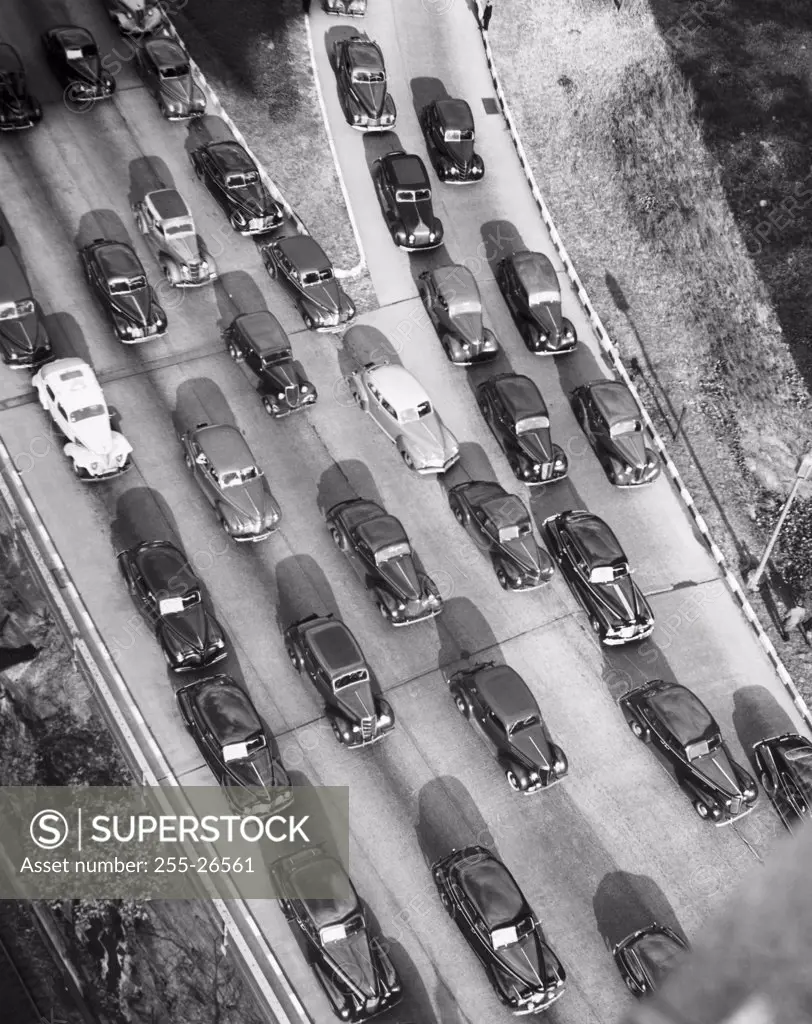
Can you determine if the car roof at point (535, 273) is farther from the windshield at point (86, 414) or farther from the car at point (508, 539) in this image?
the windshield at point (86, 414)

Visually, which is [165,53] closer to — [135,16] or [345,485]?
[135,16]

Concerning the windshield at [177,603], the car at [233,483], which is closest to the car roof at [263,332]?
the car at [233,483]

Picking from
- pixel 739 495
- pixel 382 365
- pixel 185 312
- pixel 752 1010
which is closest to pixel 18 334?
pixel 185 312

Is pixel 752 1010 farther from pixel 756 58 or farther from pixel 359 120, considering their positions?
pixel 756 58

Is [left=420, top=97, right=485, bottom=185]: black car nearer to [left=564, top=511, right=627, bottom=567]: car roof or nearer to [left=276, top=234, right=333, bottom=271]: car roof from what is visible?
[left=276, top=234, right=333, bottom=271]: car roof

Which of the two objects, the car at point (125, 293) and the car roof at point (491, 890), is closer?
the car roof at point (491, 890)

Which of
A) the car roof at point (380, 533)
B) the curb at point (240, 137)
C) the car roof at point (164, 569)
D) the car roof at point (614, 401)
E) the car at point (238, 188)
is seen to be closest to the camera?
the car roof at point (164, 569)

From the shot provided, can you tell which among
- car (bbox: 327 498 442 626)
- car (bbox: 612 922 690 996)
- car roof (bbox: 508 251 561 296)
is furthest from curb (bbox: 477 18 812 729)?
car (bbox: 327 498 442 626)

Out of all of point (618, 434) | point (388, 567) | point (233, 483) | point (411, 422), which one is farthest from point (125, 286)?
point (618, 434)
